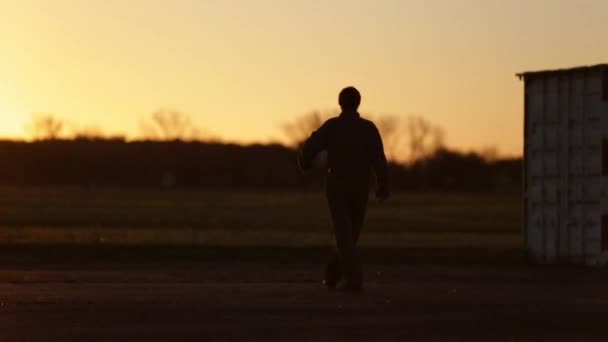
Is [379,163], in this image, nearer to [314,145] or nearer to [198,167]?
[314,145]

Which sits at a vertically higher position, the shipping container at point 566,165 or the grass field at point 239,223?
the shipping container at point 566,165

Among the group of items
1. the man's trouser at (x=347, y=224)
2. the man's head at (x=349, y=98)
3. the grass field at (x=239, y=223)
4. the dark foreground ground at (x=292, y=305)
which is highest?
the man's head at (x=349, y=98)

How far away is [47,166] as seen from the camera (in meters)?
136

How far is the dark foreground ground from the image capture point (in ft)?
32.3

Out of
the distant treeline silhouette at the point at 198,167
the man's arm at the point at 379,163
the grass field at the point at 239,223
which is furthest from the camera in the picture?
the distant treeline silhouette at the point at 198,167

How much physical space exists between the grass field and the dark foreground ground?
1446cm

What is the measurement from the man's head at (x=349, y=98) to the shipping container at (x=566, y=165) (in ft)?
32.2

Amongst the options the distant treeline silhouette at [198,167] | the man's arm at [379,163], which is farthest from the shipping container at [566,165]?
the distant treeline silhouette at [198,167]

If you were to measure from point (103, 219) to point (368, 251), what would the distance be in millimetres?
26998

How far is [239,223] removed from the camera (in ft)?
175

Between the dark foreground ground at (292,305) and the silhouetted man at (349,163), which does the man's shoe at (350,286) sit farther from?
the dark foreground ground at (292,305)

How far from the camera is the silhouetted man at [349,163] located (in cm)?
1378

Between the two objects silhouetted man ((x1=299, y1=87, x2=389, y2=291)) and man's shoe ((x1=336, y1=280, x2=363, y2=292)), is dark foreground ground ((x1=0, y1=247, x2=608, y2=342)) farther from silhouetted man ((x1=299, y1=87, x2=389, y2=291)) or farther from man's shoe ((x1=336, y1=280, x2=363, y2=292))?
silhouetted man ((x1=299, y1=87, x2=389, y2=291))

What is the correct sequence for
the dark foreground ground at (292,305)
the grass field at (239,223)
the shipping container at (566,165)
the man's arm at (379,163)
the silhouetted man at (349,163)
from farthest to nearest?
the grass field at (239,223), the shipping container at (566,165), the man's arm at (379,163), the silhouetted man at (349,163), the dark foreground ground at (292,305)
